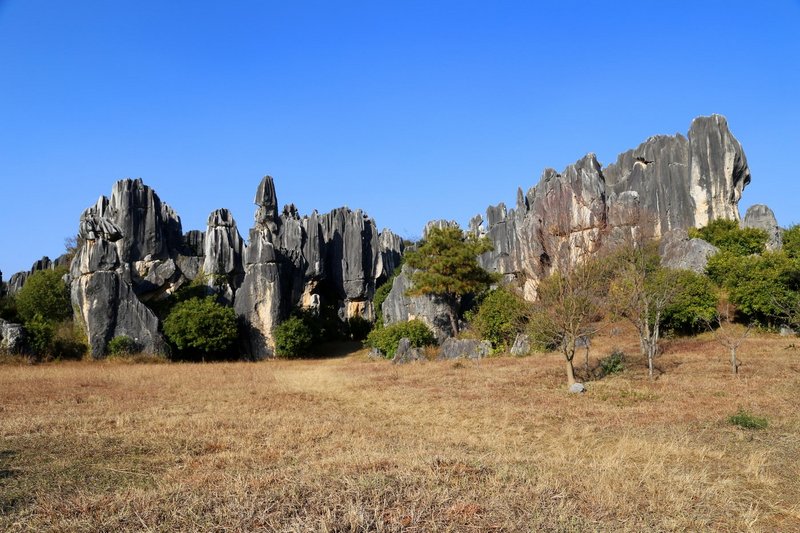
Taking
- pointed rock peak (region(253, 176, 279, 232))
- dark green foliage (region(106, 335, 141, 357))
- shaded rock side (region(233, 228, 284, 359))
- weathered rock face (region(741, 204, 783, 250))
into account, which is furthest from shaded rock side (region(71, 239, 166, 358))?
weathered rock face (region(741, 204, 783, 250))

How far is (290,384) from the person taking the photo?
20531 millimetres

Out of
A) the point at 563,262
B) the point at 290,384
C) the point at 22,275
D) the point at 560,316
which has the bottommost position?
the point at 290,384

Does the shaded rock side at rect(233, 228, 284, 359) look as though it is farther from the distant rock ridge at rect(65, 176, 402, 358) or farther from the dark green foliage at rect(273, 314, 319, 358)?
the dark green foliage at rect(273, 314, 319, 358)

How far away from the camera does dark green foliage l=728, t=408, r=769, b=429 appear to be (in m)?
10.0

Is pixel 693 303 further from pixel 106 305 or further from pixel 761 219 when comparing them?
pixel 106 305

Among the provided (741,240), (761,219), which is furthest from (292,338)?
(761,219)

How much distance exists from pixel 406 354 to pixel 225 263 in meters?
21.7

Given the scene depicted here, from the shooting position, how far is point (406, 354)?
30781 millimetres

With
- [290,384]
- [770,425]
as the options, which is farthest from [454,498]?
[290,384]

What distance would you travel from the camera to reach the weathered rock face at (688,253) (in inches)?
1439

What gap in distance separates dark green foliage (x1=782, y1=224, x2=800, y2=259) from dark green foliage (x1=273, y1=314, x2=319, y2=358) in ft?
96.5

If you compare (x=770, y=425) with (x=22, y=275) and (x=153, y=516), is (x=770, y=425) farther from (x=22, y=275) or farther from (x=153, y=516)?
(x=22, y=275)

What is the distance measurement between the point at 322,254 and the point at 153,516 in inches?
2080

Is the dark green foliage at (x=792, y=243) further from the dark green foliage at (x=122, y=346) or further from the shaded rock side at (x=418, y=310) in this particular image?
the dark green foliage at (x=122, y=346)
